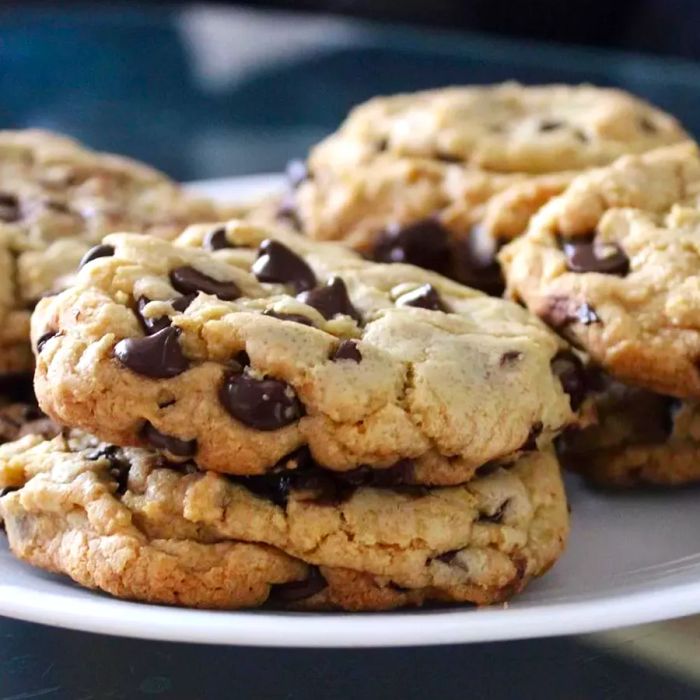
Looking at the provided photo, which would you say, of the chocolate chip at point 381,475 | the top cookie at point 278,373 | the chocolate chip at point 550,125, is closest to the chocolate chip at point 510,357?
the top cookie at point 278,373

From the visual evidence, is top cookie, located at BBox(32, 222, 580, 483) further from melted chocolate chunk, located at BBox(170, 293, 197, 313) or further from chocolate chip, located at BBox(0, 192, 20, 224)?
chocolate chip, located at BBox(0, 192, 20, 224)

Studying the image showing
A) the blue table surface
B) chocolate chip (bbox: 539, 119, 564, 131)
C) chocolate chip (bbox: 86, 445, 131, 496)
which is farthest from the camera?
the blue table surface


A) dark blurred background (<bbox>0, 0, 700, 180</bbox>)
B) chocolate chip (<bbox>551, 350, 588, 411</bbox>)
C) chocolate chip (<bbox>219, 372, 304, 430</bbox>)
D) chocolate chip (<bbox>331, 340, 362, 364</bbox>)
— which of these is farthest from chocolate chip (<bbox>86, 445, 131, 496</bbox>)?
dark blurred background (<bbox>0, 0, 700, 180</bbox>)

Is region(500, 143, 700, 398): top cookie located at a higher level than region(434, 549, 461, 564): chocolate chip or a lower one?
higher

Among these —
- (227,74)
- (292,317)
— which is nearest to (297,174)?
(292,317)

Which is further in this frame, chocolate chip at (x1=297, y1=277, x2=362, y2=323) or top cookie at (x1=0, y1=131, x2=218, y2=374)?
→ top cookie at (x1=0, y1=131, x2=218, y2=374)

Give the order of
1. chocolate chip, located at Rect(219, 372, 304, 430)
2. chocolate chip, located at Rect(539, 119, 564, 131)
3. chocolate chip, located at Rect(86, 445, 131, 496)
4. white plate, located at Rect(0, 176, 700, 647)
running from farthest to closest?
chocolate chip, located at Rect(539, 119, 564, 131), chocolate chip, located at Rect(86, 445, 131, 496), chocolate chip, located at Rect(219, 372, 304, 430), white plate, located at Rect(0, 176, 700, 647)

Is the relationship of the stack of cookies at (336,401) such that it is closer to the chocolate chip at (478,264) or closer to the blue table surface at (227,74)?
the chocolate chip at (478,264)
